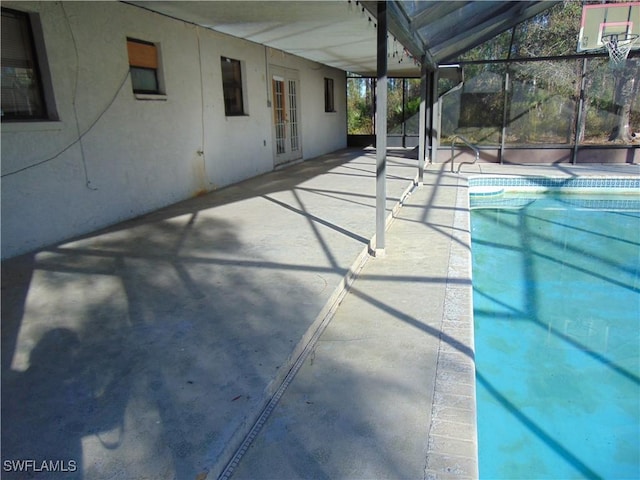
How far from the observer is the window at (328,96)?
12922 millimetres

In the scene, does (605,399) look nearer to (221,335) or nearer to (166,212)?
(221,335)

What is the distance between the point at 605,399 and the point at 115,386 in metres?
2.96

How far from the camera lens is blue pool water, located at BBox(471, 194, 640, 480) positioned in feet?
8.30

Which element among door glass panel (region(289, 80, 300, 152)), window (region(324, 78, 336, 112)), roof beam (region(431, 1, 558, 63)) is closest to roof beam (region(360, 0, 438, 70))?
roof beam (region(431, 1, 558, 63))

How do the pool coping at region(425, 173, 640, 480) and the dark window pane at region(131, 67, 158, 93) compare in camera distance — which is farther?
the dark window pane at region(131, 67, 158, 93)

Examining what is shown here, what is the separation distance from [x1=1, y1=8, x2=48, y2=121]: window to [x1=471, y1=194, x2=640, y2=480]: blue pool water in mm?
4463

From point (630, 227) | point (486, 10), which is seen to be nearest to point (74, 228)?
point (486, 10)

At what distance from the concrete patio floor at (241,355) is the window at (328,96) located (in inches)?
360

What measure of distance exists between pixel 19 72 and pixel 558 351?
513 centimetres

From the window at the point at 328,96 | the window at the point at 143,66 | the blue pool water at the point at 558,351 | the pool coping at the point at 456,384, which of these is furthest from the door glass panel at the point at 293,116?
the pool coping at the point at 456,384

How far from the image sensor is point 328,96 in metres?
13.2

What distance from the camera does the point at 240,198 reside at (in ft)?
21.4

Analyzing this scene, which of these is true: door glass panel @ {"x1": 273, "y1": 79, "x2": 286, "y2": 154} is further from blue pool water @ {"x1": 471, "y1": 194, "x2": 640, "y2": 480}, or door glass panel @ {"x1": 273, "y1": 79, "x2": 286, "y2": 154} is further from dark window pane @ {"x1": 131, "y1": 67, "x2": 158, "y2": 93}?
blue pool water @ {"x1": 471, "y1": 194, "x2": 640, "y2": 480}

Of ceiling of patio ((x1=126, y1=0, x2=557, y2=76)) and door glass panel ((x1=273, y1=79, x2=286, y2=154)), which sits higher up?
ceiling of patio ((x1=126, y1=0, x2=557, y2=76))
